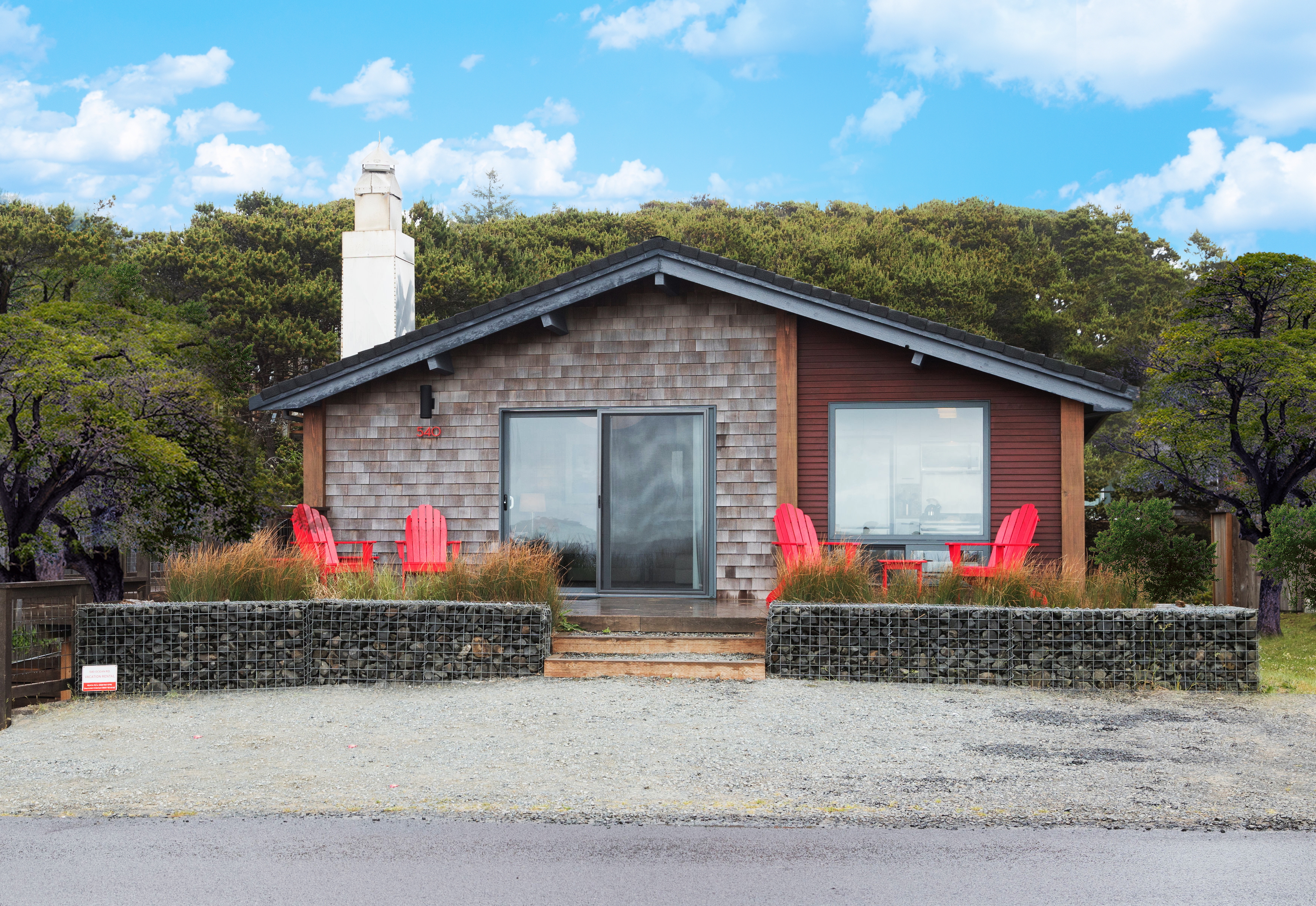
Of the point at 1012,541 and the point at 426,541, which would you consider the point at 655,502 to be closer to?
the point at 426,541

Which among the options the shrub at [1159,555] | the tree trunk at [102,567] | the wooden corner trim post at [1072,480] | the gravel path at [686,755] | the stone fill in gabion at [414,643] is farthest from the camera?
the shrub at [1159,555]

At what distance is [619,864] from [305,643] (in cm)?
391

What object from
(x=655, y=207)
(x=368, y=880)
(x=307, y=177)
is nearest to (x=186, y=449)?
(x=368, y=880)

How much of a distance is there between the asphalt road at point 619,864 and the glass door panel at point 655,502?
526cm

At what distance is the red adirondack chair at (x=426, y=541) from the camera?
8.52 m

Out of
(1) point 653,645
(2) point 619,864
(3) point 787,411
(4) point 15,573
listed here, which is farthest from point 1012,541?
(4) point 15,573

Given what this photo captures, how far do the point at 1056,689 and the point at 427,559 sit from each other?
4.80m

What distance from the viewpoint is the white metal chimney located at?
12.6 metres

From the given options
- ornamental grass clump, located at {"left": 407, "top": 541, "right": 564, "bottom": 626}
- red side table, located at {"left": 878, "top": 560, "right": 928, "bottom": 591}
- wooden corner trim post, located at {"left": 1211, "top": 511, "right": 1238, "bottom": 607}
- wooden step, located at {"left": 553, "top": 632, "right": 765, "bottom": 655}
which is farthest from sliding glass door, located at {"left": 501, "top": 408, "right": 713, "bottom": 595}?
wooden corner trim post, located at {"left": 1211, "top": 511, "right": 1238, "bottom": 607}

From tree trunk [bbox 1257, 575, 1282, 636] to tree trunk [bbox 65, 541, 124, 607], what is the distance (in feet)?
38.5

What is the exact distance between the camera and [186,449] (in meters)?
8.30

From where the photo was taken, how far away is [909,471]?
9.05m

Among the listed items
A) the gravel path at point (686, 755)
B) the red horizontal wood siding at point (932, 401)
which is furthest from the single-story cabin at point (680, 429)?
the gravel path at point (686, 755)

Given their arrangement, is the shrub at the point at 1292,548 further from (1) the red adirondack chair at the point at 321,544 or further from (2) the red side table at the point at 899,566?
(1) the red adirondack chair at the point at 321,544
